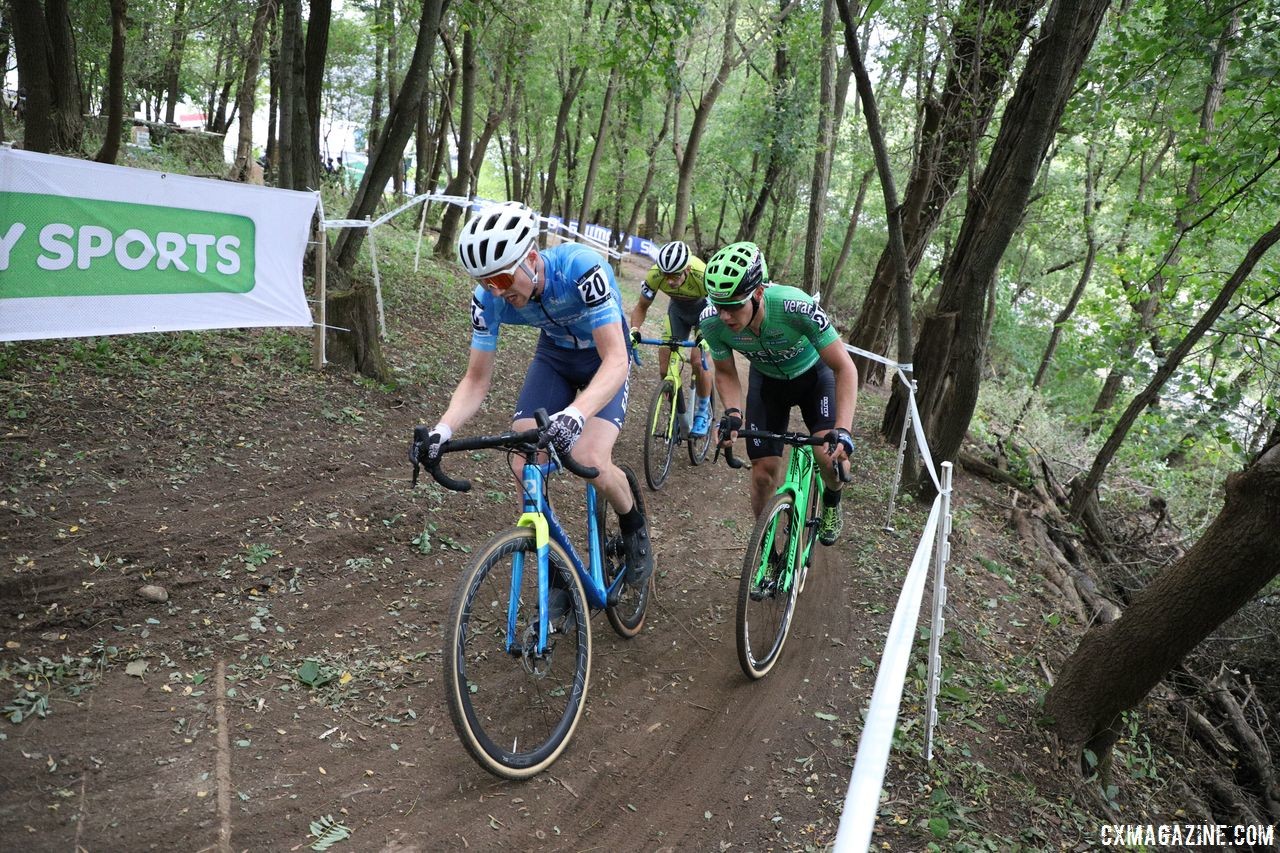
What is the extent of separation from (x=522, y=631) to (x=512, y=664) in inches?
30.4

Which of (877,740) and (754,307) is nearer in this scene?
(877,740)

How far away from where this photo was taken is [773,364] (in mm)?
5281

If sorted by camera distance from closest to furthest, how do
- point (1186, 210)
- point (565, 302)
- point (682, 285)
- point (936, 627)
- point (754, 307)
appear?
point (565, 302) < point (936, 627) < point (754, 307) < point (682, 285) < point (1186, 210)

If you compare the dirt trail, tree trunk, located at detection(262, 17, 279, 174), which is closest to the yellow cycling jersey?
the dirt trail

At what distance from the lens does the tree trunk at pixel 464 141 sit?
47.2 feet

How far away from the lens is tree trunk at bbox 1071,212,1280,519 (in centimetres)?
726

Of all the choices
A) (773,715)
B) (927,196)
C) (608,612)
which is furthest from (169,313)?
(927,196)

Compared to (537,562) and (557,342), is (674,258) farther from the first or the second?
(537,562)

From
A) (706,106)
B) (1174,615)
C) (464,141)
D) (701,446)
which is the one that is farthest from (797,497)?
(706,106)

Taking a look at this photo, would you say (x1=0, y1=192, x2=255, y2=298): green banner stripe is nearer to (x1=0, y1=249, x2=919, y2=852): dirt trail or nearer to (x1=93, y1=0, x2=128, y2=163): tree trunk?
(x1=0, y1=249, x2=919, y2=852): dirt trail

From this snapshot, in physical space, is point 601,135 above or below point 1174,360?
above

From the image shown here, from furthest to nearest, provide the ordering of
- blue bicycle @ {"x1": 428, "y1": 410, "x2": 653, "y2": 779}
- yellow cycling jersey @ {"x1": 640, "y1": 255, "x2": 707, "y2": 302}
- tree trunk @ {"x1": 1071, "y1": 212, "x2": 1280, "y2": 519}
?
yellow cycling jersey @ {"x1": 640, "y1": 255, "x2": 707, "y2": 302}
tree trunk @ {"x1": 1071, "y1": 212, "x2": 1280, "y2": 519}
blue bicycle @ {"x1": 428, "y1": 410, "x2": 653, "y2": 779}

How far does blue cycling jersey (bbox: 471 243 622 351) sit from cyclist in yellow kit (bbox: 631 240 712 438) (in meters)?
2.93

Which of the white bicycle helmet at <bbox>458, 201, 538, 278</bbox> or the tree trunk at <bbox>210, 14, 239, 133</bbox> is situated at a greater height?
the tree trunk at <bbox>210, 14, 239, 133</bbox>
